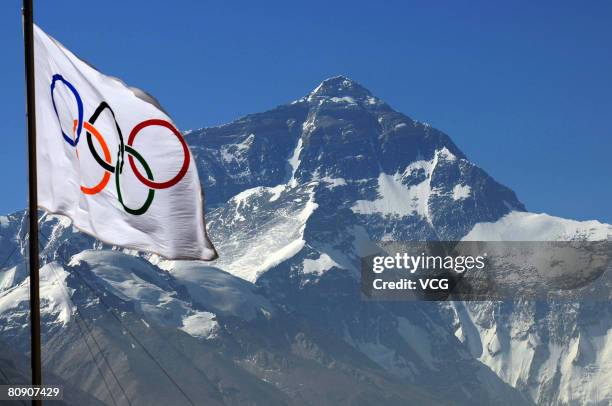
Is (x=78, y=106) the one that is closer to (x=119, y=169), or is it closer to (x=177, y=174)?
(x=119, y=169)

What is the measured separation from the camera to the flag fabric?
2581cm

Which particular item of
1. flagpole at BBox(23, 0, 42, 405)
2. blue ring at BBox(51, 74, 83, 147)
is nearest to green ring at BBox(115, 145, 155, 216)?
blue ring at BBox(51, 74, 83, 147)

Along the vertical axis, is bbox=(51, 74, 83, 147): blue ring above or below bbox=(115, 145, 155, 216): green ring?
above

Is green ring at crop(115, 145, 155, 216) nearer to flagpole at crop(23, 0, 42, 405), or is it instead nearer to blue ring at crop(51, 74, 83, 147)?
blue ring at crop(51, 74, 83, 147)

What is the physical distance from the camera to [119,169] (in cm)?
2619

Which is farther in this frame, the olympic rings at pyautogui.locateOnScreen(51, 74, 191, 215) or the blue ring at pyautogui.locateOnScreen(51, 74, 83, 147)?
the olympic rings at pyautogui.locateOnScreen(51, 74, 191, 215)

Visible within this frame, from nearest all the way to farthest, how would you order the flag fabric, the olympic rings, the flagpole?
the flagpole → the flag fabric → the olympic rings

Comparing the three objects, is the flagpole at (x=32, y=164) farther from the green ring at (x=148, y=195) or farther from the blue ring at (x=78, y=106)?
the green ring at (x=148, y=195)

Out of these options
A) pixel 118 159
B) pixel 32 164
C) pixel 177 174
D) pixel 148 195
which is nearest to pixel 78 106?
pixel 118 159

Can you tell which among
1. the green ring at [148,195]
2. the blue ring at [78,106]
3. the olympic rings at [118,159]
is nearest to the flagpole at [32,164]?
the blue ring at [78,106]

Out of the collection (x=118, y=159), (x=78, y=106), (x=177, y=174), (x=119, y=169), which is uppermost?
(x=78, y=106)

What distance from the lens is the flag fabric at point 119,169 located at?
25812mm

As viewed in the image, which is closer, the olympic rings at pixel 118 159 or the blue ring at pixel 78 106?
the blue ring at pixel 78 106

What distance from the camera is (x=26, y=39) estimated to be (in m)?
22.2
